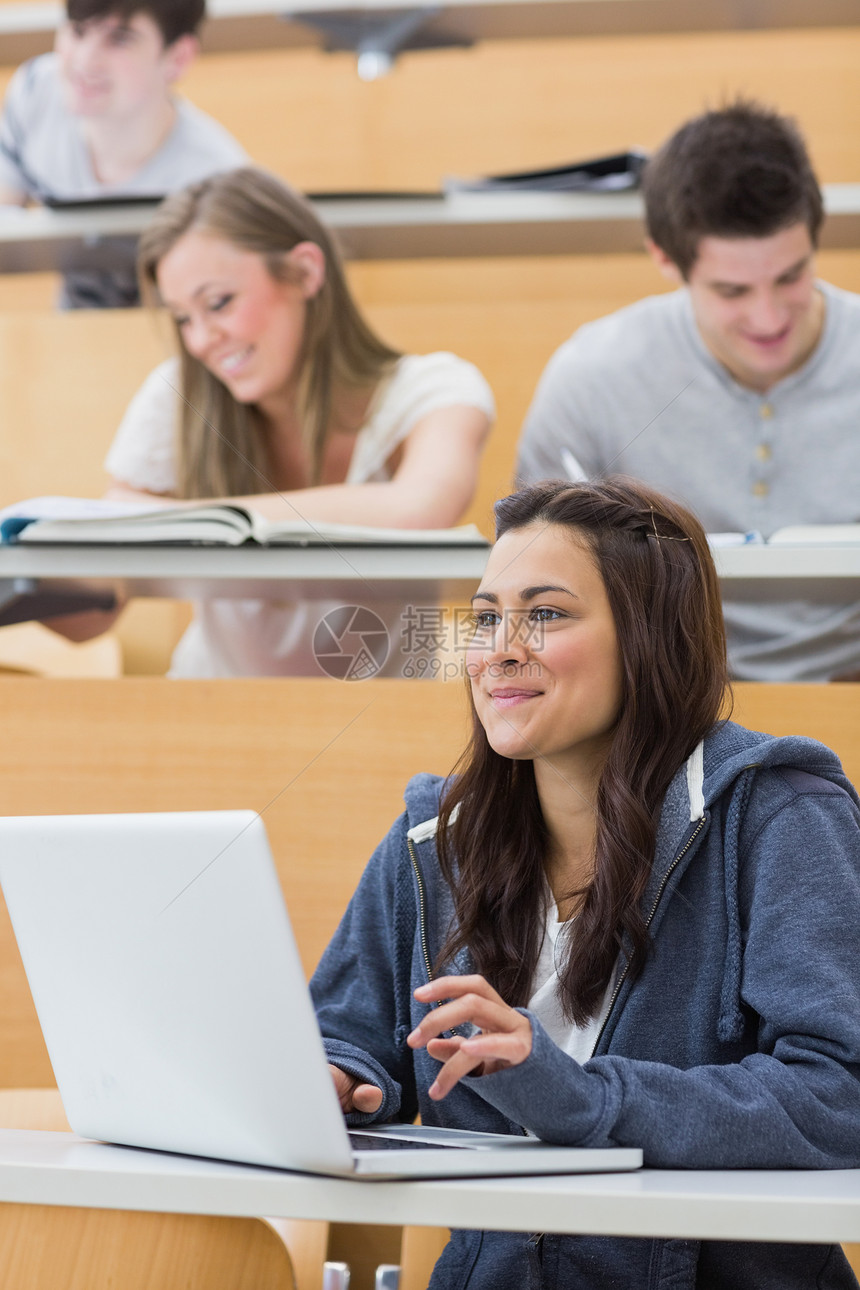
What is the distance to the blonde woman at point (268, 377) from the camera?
1161mm

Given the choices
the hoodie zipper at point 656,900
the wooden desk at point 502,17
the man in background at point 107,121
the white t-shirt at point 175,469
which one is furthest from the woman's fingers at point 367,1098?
the wooden desk at point 502,17

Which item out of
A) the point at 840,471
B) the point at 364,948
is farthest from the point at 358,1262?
the point at 840,471

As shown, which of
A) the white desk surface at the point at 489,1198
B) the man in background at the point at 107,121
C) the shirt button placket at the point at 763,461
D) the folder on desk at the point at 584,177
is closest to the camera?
the white desk surface at the point at 489,1198

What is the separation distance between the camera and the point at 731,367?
4.01 ft

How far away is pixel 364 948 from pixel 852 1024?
29 centimetres

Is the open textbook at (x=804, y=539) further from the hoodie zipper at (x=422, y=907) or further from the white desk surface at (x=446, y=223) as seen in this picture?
the white desk surface at (x=446, y=223)

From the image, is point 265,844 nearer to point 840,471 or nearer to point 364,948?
point 364,948

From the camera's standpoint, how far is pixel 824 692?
0.80 metres

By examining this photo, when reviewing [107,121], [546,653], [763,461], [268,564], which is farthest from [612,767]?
[107,121]

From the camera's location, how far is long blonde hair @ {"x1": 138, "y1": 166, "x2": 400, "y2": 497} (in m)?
1.18

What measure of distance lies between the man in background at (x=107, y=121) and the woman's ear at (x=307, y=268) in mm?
319

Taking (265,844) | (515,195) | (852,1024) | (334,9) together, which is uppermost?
(334,9)

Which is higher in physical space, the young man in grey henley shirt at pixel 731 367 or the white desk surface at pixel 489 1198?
the young man in grey henley shirt at pixel 731 367

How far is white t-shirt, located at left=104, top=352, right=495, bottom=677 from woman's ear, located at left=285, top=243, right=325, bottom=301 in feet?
0.39
